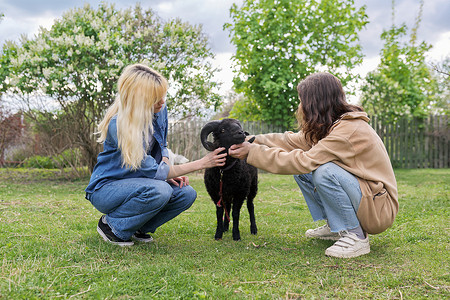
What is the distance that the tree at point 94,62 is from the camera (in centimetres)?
864

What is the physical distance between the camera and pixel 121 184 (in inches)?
137

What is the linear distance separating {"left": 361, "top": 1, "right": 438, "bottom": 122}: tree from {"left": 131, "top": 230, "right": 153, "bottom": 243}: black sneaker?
13.6 meters

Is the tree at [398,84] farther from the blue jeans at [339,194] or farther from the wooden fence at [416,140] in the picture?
the blue jeans at [339,194]

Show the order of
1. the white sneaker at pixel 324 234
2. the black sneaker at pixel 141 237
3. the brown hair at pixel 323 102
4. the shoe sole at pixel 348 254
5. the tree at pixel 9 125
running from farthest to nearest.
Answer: the tree at pixel 9 125, the white sneaker at pixel 324 234, the black sneaker at pixel 141 237, the brown hair at pixel 323 102, the shoe sole at pixel 348 254

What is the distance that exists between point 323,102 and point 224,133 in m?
1.05

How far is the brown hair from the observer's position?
3557 mm

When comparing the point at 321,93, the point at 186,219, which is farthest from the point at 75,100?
the point at 321,93

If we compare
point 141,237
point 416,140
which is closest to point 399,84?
point 416,140

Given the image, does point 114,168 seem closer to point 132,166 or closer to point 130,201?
point 132,166

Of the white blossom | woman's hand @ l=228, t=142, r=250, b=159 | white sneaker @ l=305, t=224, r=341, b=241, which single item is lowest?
white sneaker @ l=305, t=224, r=341, b=241

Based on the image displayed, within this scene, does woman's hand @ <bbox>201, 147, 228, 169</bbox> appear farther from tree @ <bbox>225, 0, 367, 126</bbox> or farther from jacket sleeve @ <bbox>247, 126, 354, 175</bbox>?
tree @ <bbox>225, 0, 367, 126</bbox>

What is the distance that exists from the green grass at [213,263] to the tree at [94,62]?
456 cm

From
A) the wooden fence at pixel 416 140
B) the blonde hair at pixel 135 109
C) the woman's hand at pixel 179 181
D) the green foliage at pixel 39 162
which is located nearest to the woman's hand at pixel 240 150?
the woman's hand at pixel 179 181

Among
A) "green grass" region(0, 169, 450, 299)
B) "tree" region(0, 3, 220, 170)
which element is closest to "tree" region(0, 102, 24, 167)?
"tree" region(0, 3, 220, 170)
